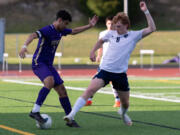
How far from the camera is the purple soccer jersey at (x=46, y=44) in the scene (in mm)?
11586

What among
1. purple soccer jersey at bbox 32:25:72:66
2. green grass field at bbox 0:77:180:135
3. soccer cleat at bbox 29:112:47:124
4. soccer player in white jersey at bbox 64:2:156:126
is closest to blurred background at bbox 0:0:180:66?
green grass field at bbox 0:77:180:135

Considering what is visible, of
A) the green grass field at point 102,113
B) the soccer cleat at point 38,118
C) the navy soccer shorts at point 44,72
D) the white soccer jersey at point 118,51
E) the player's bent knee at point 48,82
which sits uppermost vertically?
the white soccer jersey at point 118,51

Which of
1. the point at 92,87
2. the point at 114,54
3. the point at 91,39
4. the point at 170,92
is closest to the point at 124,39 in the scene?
the point at 114,54

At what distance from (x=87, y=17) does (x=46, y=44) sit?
198ft

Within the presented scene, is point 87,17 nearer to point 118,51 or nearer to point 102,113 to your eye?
point 102,113

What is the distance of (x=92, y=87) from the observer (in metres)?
11.1

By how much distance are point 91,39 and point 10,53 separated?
6978 mm

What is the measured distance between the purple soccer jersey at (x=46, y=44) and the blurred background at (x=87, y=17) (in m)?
36.9

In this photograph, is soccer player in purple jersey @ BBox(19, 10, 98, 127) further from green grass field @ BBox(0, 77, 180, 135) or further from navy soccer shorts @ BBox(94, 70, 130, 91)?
navy soccer shorts @ BBox(94, 70, 130, 91)

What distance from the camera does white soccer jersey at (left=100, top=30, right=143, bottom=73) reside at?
1116 centimetres

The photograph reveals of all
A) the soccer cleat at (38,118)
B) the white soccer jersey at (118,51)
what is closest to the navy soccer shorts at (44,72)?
the soccer cleat at (38,118)

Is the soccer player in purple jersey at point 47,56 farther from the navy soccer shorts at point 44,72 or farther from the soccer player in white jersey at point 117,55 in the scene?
the soccer player in white jersey at point 117,55

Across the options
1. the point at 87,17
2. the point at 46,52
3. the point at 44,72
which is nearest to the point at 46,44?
the point at 46,52

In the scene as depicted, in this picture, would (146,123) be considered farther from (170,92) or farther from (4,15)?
(4,15)
